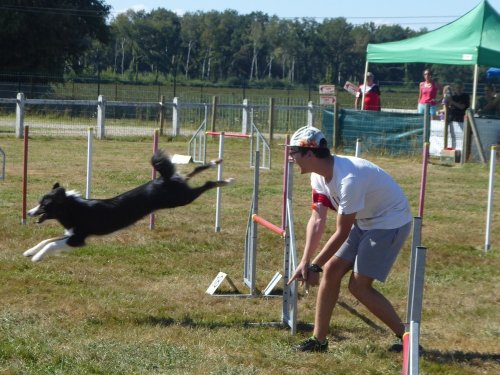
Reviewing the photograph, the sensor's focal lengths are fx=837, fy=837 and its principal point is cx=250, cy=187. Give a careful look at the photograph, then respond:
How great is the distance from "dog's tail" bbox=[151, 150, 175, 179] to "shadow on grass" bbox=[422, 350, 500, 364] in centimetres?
327

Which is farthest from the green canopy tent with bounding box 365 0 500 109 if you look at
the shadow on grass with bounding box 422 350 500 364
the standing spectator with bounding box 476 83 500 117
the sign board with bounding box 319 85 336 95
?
the shadow on grass with bounding box 422 350 500 364

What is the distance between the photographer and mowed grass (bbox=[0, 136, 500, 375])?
5445mm

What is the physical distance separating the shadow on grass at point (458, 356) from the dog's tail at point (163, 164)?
3269 mm

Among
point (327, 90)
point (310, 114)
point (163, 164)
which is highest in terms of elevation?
point (327, 90)

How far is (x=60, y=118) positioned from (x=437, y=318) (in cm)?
2200

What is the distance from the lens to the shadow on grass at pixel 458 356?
18.4 ft

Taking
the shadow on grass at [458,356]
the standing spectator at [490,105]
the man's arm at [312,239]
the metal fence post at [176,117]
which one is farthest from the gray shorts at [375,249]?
the metal fence post at [176,117]

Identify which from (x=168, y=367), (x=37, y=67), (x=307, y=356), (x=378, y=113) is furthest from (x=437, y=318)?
(x=37, y=67)

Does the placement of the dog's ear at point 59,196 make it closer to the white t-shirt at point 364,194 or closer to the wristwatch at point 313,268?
the white t-shirt at point 364,194

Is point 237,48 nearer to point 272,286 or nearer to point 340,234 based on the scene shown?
point 272,286

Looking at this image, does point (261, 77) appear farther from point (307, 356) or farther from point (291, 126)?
point (307, 356)

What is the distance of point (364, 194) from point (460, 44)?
46.7ft

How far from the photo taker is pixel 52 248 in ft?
23.2

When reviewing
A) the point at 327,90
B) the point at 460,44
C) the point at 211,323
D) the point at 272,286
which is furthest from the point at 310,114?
the point at 211,323
